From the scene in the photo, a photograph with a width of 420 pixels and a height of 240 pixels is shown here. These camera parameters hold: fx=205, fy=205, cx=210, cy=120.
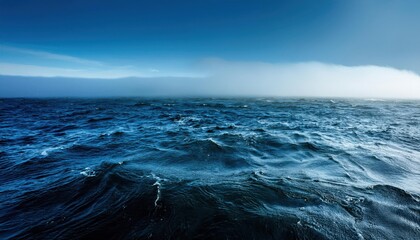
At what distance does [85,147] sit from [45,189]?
619 centimetres

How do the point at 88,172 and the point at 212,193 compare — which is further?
the point at 88,172

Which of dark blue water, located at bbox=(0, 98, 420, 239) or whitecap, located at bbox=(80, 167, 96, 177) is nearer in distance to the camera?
dark blue water, located at bbox=(0, 98, 420, 239)

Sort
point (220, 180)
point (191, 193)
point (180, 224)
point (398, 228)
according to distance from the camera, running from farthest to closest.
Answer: point (220, 180)
point (191, 193)
point (180, 224)
point (398, 228)

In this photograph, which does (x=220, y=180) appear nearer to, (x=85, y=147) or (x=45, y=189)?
(x=45, y=189)

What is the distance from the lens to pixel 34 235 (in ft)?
16.3

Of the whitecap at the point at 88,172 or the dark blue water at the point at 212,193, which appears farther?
the whitecap at the point at 88,172

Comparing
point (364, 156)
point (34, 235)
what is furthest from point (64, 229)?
point (364, 156)

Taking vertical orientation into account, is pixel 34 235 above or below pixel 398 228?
below

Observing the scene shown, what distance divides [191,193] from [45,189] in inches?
208

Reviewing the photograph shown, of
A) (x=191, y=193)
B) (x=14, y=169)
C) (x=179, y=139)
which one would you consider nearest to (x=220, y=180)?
(x=191, y=193)

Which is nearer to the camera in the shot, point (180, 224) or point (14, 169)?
point (180, 224)

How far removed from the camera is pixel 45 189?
7.32 metres

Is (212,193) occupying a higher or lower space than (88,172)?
higher

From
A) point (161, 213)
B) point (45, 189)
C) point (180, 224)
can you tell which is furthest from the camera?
point (45, 189)
